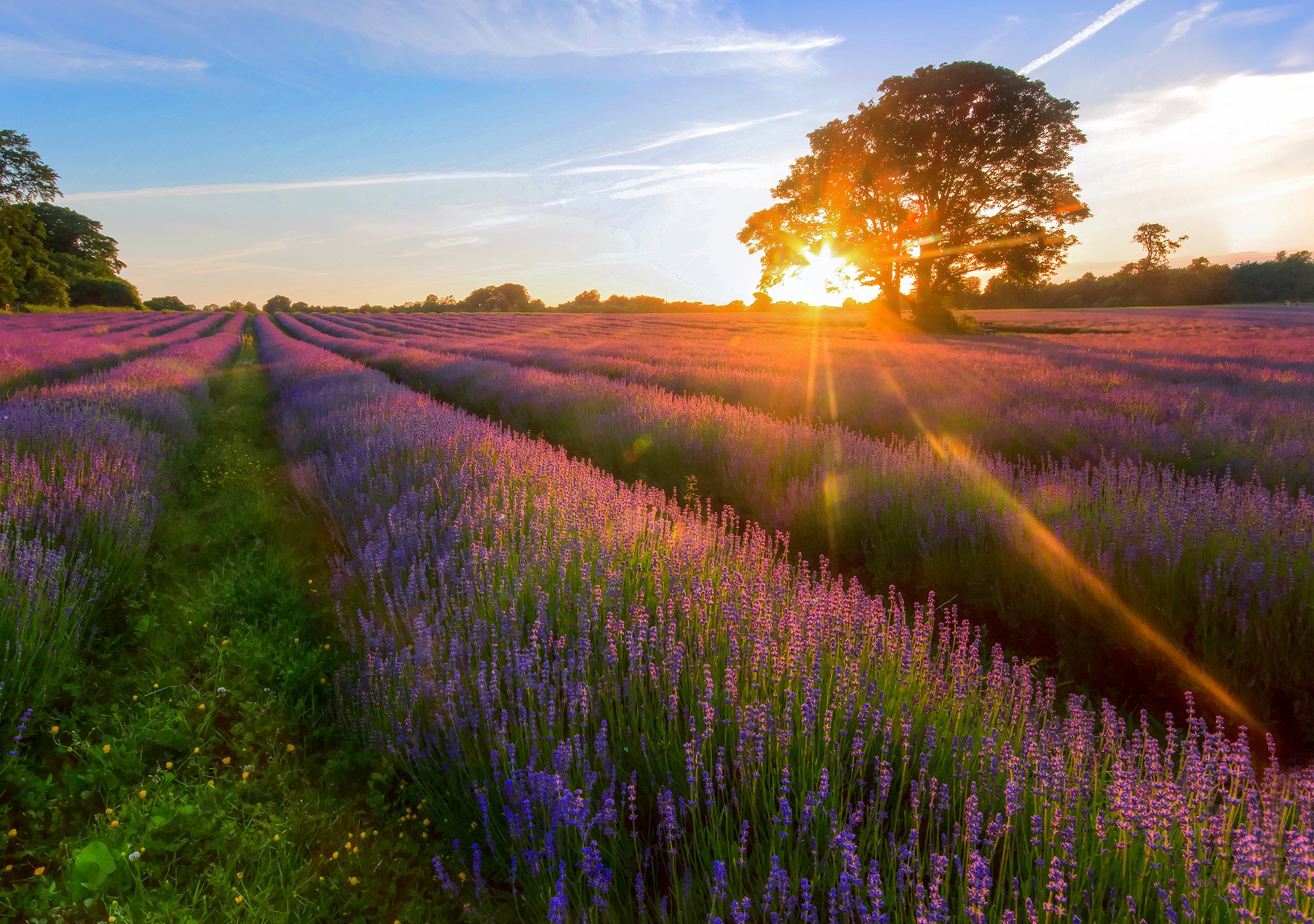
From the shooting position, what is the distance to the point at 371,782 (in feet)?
7.29

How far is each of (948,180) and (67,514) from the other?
2592cm

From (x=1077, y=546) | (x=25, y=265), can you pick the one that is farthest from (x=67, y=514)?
(x=25, y=265)

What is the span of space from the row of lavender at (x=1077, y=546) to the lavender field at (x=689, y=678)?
0.02 metres

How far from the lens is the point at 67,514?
136 inches

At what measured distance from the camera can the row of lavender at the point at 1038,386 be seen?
5.04 metres

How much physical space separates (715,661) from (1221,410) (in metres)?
6.46

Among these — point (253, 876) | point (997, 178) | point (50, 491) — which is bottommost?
point (253, 876)

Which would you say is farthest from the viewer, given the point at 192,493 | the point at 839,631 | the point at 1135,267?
the point at 1135,267

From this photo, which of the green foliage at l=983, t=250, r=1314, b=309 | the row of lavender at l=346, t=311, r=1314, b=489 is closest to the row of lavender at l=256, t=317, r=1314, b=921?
the row of lavender at l=346, t=311, r=1314, b=489

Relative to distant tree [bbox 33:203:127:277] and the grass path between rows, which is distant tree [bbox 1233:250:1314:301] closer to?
the grass path between rows

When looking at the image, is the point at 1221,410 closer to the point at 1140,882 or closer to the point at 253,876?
the point at 1140,882

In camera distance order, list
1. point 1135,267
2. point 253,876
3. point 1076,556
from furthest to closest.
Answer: point 1135,267 < point 1076,556 < point 253,876

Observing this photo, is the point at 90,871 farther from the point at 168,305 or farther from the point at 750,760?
the point at 168,305

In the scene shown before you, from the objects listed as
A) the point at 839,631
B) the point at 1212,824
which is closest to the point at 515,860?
the point at 839,631
